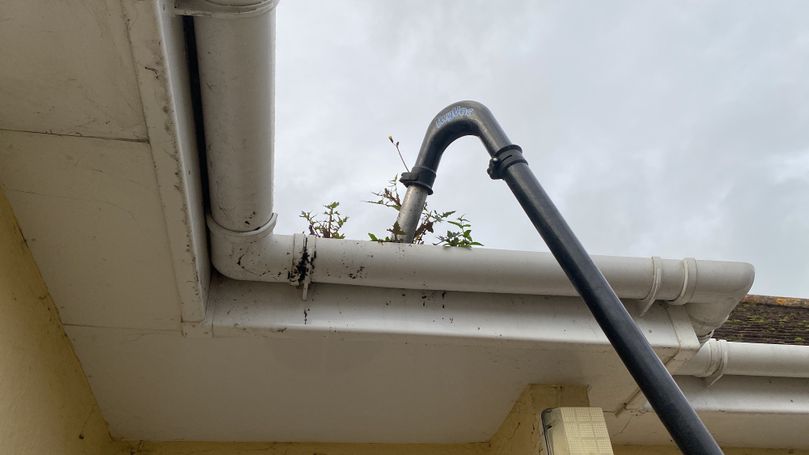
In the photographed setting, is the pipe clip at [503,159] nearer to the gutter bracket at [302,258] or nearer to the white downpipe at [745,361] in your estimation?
the gutter bracket at [302,258]

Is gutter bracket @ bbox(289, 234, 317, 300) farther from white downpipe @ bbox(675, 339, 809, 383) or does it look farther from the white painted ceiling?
white downpipe @ bbox(675, 339, 809, 383)

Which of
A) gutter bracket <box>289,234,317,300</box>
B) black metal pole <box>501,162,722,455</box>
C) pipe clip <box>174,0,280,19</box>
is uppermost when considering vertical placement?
pipe clip <box>174,0,280,19</box>

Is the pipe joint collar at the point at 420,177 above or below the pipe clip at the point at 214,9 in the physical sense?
above

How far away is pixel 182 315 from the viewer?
208cm

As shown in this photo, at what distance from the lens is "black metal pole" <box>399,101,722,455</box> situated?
160cm

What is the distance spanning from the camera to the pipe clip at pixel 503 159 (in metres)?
2.03

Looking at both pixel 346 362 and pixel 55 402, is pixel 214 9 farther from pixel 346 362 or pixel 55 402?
pixel 55 402

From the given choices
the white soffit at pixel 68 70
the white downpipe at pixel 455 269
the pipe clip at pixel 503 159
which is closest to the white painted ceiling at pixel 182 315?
the white soffit at pixel 68 70

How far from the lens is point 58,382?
2203mm

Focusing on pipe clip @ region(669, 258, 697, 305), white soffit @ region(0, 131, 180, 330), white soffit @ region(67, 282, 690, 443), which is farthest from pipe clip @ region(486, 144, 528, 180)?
white soffit @ region(0, 131, 180, 330)

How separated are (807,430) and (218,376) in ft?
9.48

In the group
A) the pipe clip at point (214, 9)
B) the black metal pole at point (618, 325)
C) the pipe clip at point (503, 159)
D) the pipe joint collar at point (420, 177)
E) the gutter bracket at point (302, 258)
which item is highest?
the pipe joint collar at point (420, 177)

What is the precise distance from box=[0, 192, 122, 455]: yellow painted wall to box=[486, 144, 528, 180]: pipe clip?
4.63 ft

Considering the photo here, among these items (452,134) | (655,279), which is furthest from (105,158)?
(655,279)
